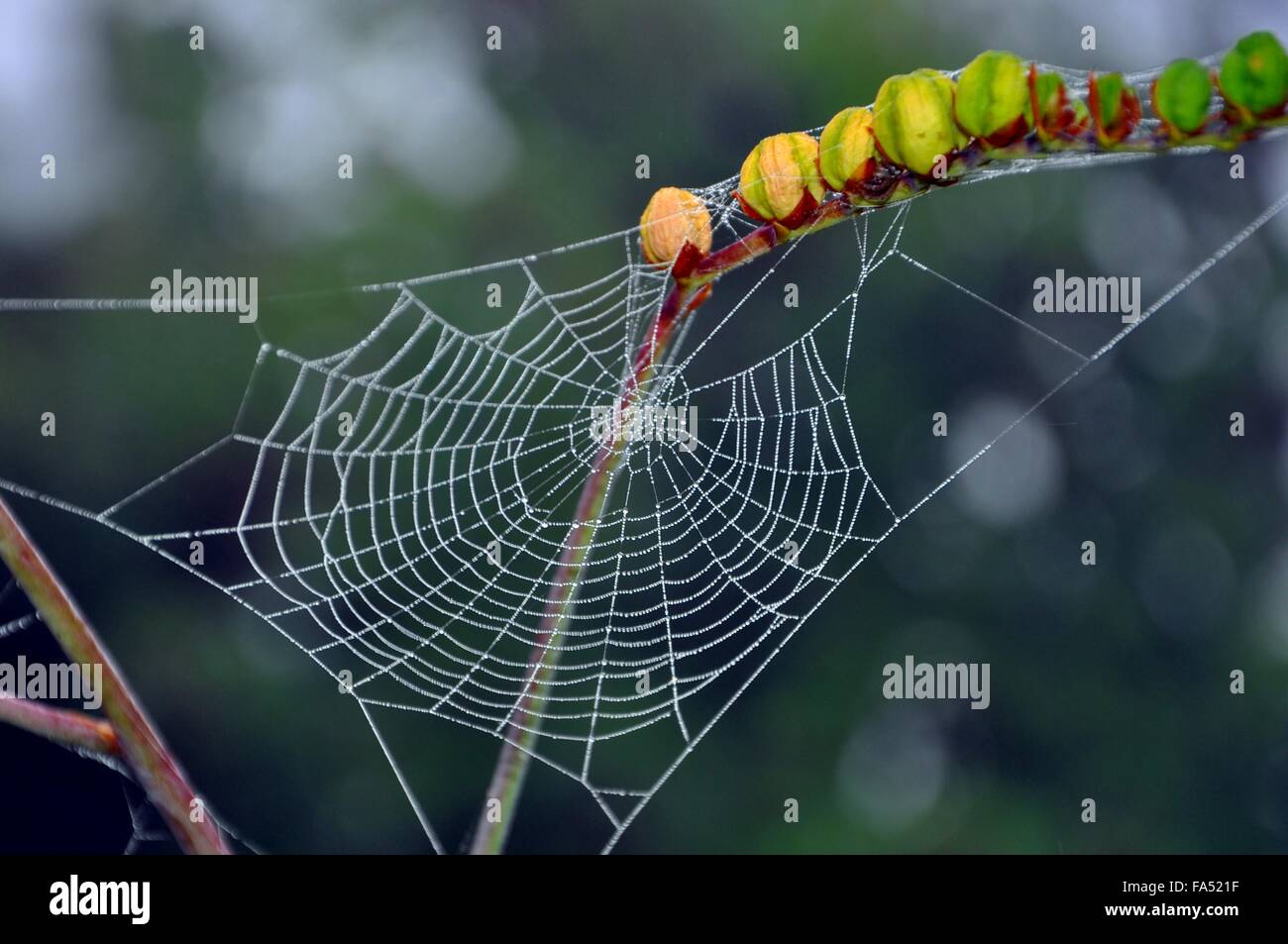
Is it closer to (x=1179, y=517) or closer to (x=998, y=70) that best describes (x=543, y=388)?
(x=998, y=70)

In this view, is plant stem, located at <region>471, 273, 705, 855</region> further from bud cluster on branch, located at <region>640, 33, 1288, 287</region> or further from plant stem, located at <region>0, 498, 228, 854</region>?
plant stem, located at <region>0, 498, 228, 854</region>

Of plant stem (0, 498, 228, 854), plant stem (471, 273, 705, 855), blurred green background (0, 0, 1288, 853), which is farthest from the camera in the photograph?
blurred green background (0, 0, 1288, 853)

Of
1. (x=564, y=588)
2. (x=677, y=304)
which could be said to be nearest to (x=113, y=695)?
(x=564, y=588)

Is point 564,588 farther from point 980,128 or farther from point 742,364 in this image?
point 742,364

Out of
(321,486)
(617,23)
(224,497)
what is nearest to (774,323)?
(617,23)

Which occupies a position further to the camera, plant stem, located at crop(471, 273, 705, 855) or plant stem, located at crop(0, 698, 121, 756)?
plant stem, located at crop(471, 273, 705, 855)

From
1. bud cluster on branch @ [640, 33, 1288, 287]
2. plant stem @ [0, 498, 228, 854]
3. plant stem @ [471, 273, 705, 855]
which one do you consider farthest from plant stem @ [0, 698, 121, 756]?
bud cluster on branch @ [640, 33, 1288, 287]

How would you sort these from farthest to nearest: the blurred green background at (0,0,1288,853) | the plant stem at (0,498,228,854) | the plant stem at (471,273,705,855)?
the blurred green background at (0,0,1288,853) < the plant stem at (471,273,705,855) < the plant stem at (0,498,228,854)
